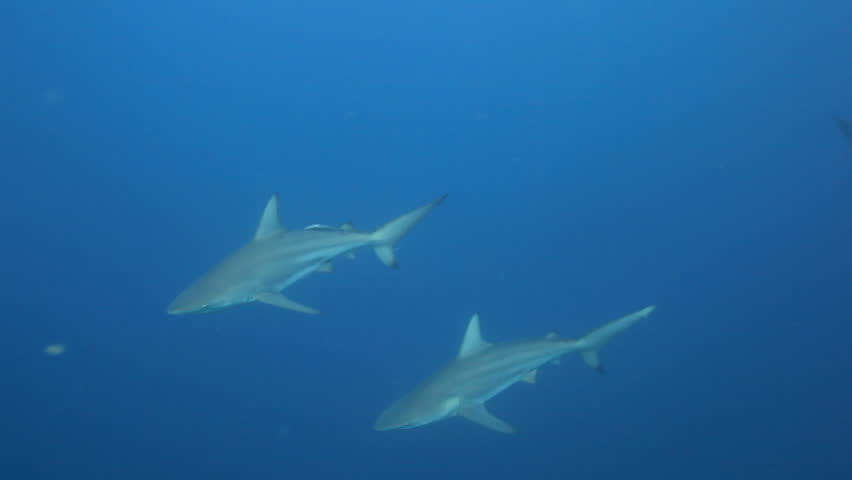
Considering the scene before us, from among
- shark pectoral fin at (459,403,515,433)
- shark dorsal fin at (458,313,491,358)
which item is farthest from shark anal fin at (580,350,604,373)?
shark pectoral fin at (459,403,515,433)

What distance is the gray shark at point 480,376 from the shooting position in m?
5.49

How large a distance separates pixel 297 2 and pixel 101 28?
4.85m

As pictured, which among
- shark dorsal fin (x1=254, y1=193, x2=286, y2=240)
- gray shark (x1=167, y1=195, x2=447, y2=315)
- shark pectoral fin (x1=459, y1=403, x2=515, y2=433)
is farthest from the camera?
shark dorsal fin (x1=254, y1=193, x2=286, y2=240)

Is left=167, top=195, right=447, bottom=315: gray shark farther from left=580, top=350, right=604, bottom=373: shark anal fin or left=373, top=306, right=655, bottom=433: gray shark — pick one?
left=580, top=350, right=604, bottom=373: shark anal fin

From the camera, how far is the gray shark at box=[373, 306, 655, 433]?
5.49m

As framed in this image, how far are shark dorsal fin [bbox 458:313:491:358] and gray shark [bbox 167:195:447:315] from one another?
992 millimetres

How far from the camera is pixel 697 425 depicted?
554 inches

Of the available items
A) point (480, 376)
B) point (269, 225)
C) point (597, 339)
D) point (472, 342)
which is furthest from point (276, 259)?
point (597, 339)

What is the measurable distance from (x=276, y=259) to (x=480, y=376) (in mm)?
2272

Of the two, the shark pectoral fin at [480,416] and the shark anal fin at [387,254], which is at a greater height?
the shark anal fin at [387,254]

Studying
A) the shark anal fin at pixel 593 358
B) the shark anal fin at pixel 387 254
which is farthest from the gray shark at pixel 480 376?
the shark anal fin at pixel 387 254

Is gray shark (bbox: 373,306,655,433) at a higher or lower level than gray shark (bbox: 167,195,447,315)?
lower

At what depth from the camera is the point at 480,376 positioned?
5625mm

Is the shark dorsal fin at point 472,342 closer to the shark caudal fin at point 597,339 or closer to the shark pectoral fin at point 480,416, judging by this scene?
the shark pectoral fin at point 480,416
